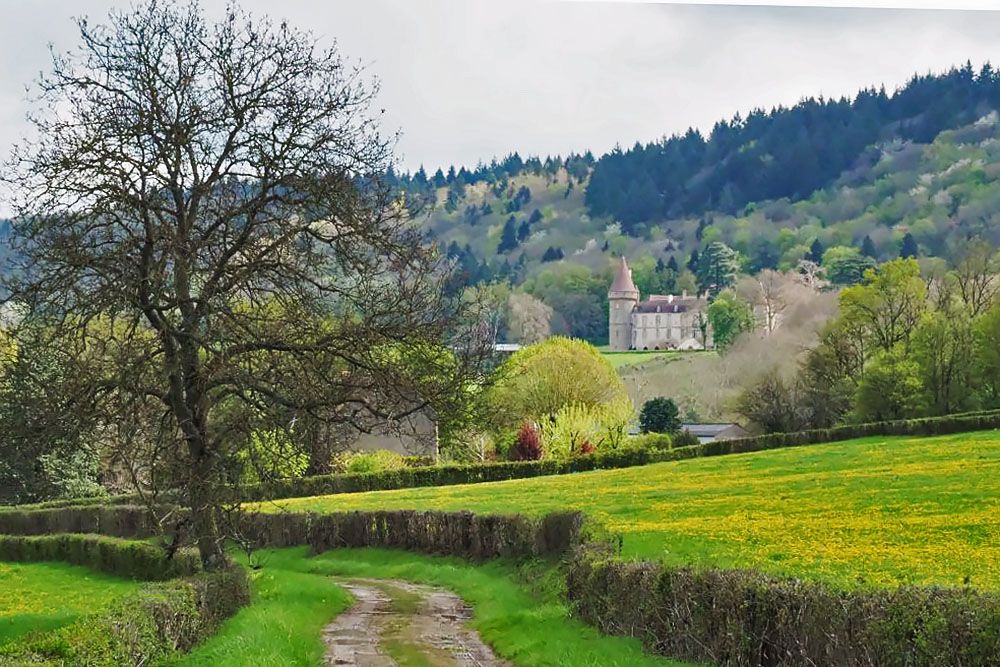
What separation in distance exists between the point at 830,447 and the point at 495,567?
2062 cm

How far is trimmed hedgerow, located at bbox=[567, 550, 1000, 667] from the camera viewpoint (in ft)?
27.2

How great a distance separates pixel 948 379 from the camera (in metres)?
54.0

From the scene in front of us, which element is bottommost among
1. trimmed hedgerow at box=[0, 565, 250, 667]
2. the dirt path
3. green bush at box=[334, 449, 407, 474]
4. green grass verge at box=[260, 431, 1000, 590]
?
the dirt path

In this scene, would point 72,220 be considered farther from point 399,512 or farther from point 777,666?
point 399,512

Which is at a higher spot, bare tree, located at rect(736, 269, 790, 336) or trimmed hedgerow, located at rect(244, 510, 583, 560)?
bare tree, located at rect(736, 269, 790, 336)

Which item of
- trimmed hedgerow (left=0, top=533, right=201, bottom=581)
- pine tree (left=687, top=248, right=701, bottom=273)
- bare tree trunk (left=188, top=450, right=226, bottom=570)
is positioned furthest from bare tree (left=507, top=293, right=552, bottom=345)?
bare tree trunk (left=188, top=450, right=226, bottom=570)

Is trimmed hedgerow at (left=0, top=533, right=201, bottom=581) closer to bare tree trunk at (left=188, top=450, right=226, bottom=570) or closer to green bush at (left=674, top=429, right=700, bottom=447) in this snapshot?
bare tree trunk at (left=188, top=450, right=226, bottom=570)

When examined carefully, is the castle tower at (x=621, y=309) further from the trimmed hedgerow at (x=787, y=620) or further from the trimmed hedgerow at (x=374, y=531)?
the trimmed hedgerow at (x=787, y=620)

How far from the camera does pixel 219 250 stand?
17.3m

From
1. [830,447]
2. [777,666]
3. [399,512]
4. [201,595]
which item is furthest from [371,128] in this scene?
[830,447]

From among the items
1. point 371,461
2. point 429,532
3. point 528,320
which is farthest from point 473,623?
point 528,320

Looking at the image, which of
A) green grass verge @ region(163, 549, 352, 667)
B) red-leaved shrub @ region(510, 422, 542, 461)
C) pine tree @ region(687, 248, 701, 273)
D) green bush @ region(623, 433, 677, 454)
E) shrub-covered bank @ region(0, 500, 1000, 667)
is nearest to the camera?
shrub-covered bank @ region(0, 500, 1000, 667)

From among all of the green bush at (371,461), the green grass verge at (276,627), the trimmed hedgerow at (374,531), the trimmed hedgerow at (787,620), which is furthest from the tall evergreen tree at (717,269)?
the trimmed hedgerow at (787,620)

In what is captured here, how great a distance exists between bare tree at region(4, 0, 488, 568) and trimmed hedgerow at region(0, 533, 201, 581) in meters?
1.38
